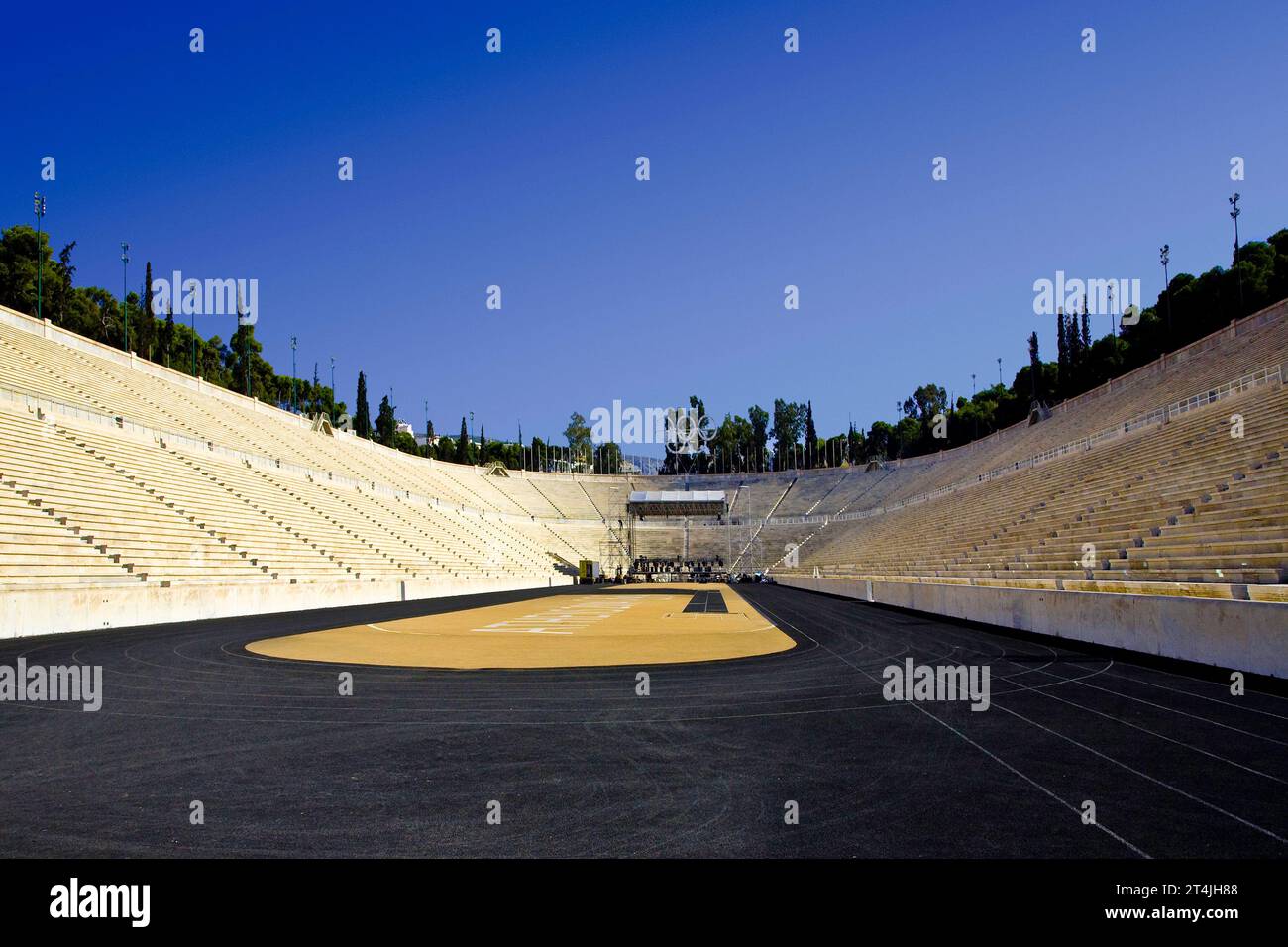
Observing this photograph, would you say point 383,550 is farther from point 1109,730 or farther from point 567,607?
point 1109,730

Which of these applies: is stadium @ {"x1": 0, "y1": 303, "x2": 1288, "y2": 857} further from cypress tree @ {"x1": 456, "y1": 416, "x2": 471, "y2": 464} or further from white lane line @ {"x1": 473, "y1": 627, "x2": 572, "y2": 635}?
cypress tree @ {"x1": 456, "y1": 416, "x2": 471, "y2": 464}

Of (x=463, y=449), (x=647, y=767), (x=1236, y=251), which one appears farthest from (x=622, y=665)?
(x=463, y=449)

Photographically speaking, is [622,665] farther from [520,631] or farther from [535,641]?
[520,631]

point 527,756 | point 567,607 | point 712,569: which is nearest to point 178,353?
point 712,569

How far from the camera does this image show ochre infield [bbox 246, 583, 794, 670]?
1522cm

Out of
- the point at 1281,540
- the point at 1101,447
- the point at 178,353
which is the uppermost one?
the point at 178,353

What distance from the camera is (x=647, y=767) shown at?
704 centimetres

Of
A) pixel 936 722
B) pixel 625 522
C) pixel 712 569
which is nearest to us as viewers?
pixel 936 722

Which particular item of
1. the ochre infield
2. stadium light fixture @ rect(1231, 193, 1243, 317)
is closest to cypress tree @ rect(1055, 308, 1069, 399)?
stadium light fixture @ rect(1231, 193, 1243, 317)

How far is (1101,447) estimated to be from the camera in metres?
36.6

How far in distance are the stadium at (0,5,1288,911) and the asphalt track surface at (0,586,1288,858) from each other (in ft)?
0.16

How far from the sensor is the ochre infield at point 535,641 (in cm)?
1522
